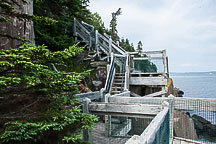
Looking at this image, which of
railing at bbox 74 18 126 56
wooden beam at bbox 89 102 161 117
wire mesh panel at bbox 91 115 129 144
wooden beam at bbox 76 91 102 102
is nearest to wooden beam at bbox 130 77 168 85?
railing at bbox 74 18 126 56

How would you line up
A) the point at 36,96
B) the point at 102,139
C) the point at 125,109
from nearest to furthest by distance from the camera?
the point at 36,96, the point at 125,109, the point at 102,139

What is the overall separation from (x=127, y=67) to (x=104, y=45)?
3375 mm

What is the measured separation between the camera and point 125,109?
3.44 metres

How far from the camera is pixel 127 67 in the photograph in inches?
330

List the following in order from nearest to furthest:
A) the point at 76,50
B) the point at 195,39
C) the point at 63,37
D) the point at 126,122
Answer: the point at 76,50 → the point at 126,122 → the point at 63,37 → the point at 195,39

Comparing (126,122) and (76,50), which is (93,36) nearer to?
(126,122)

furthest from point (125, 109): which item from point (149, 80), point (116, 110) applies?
point (149, 80)

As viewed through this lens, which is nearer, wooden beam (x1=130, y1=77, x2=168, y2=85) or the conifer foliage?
the conifer foliage

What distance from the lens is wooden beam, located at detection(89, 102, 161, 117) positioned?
3252 mm

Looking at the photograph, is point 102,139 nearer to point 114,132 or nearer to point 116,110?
point 114,132

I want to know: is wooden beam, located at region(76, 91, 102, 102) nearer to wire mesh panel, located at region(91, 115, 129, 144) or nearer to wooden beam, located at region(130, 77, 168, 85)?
wire mesh panel, located at region(91, 115, 129, 144)

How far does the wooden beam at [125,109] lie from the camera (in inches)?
128

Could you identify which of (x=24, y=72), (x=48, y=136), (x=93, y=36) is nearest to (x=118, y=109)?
(x=48, y=136)

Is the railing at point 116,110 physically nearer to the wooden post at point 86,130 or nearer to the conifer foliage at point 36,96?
the wooden post at point 86,130
